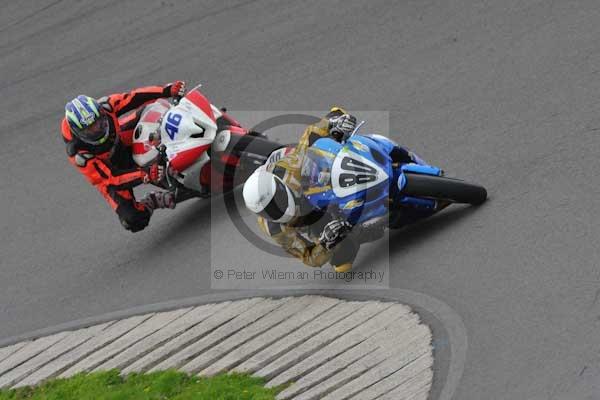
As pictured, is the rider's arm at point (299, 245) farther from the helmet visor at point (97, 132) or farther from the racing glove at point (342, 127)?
the helmet visor at point (97, 132)

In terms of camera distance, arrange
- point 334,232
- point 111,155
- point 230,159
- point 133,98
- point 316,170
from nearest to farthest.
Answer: point 334,232 → point 316,170 → point 230,159 → point 111,155 → point 133,98

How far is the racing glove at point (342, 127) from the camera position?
27.5ft

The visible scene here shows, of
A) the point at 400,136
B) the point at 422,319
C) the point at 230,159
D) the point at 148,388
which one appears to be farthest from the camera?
the point at 230,159

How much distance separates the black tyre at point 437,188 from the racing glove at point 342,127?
620mm

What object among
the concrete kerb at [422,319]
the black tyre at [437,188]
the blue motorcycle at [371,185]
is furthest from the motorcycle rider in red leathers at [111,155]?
the black tyre at [437,188]

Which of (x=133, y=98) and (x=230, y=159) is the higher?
(x=133, y=98)

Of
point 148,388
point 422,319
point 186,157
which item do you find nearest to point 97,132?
point 186,157

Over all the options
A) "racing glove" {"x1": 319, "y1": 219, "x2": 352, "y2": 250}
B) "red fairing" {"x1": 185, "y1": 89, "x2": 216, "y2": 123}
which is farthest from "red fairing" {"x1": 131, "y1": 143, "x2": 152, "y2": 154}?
"racing glove" {"x1": 319, "y1": 219, "x2": 352, "y2": 250}

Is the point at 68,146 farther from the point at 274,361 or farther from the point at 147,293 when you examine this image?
the point at 274,361

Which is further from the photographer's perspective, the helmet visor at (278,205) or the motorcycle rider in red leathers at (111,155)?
the motorcycle rider in red leathers at (111,155)

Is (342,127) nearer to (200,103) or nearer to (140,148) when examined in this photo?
(200,103)

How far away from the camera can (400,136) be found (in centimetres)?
996

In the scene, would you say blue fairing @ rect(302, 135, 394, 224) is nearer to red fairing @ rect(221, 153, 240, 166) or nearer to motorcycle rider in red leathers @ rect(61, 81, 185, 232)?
red fairing @ rect(221, 153, 240, 166)

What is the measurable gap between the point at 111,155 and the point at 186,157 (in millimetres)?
973
